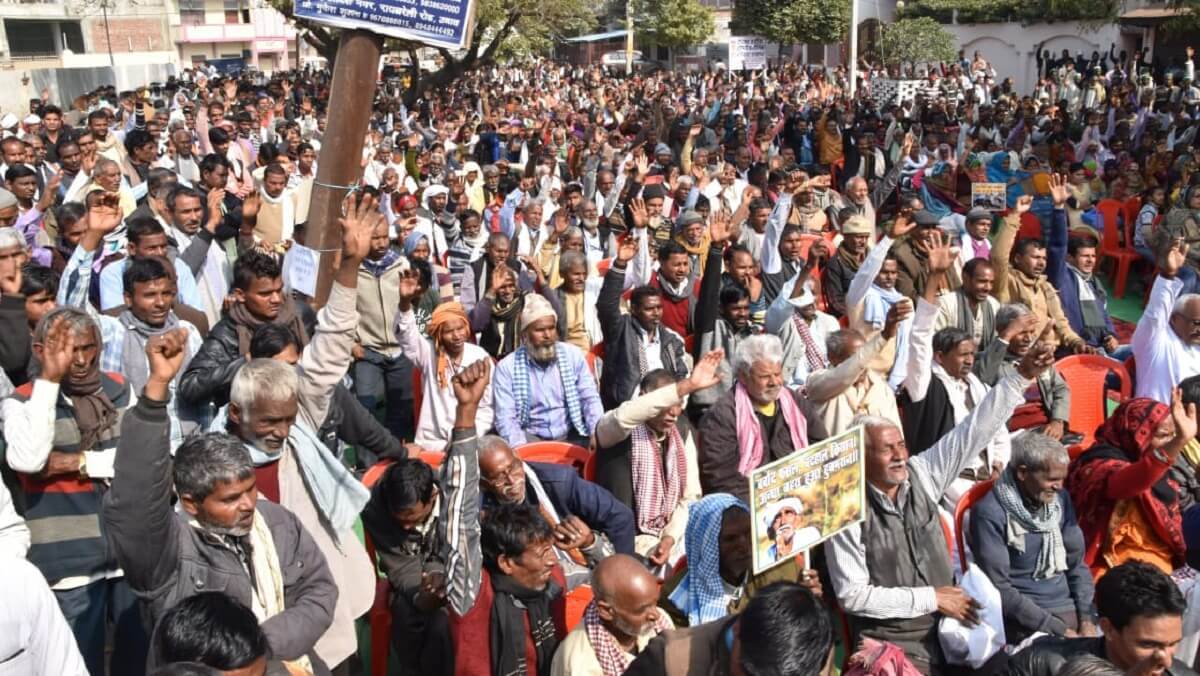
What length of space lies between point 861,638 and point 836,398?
1365 millimetres

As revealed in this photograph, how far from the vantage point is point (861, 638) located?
3.70 metres

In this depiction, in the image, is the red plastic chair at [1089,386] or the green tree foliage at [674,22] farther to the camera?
the green tree foliage at [674,22]

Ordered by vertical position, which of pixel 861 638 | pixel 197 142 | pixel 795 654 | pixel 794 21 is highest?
pixel 794 21

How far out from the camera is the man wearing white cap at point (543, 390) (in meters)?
5.13

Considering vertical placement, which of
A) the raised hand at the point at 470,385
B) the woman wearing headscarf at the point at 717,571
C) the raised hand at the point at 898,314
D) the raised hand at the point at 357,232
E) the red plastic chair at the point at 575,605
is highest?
the raised hand at the point at 357,232

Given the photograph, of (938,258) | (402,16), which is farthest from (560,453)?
(402,16)

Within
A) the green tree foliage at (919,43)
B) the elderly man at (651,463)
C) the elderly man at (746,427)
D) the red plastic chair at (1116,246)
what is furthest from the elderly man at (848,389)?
the green tree foliage at (919,43)

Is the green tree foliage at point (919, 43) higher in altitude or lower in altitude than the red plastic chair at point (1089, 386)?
higher

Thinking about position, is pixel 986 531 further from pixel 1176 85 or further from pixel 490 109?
pixel 1176 85

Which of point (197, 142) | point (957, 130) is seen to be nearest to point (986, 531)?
point (197, 142)

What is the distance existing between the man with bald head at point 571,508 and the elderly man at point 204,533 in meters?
0.86

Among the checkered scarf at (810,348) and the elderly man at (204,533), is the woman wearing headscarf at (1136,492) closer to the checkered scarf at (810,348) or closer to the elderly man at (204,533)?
the checkered scarf at (810,348)

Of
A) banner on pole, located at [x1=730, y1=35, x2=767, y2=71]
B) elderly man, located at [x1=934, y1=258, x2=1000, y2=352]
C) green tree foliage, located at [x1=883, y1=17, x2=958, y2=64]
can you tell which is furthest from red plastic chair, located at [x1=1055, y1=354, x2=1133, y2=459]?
green tree foliage, located at [x1=883, y1=17, x2=958, y2=64]

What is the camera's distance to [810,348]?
5863mm
